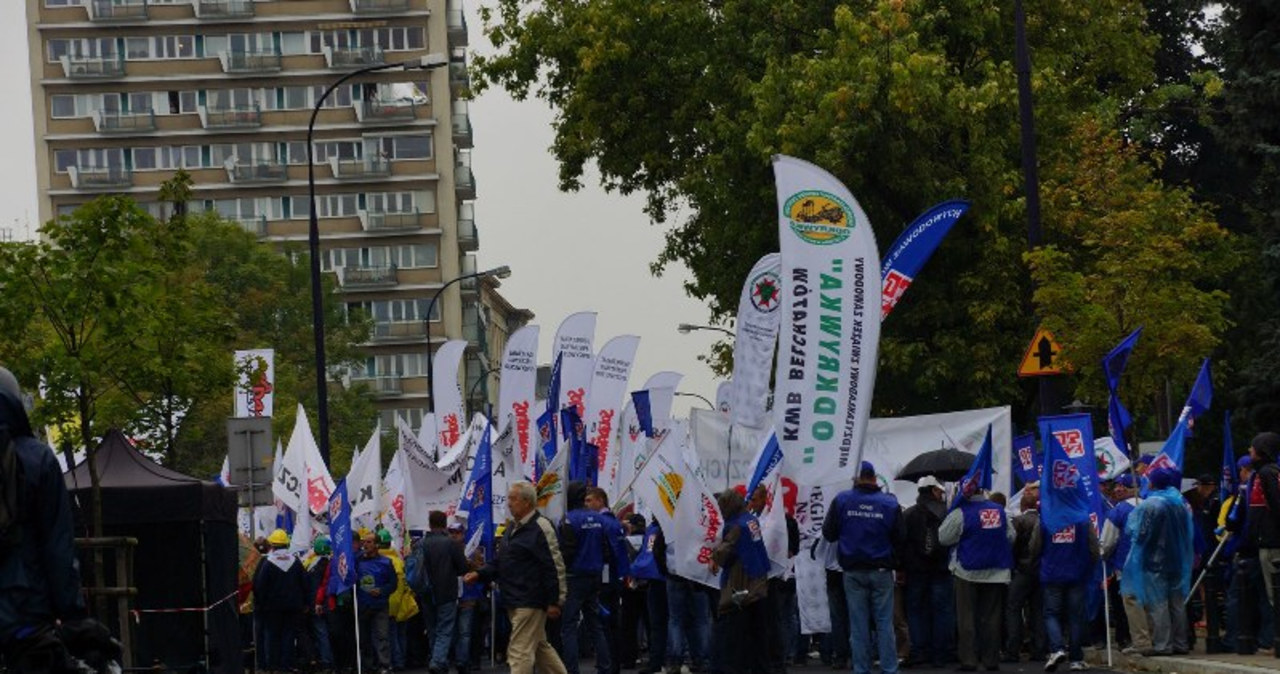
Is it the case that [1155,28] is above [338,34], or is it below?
below

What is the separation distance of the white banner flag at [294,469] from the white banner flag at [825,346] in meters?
10.5

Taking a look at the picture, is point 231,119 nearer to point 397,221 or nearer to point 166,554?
point 397,221

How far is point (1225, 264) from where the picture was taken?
39562mm

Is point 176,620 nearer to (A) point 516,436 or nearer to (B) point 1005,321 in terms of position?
(A) point 516,436

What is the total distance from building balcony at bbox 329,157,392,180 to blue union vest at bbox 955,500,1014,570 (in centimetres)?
9729

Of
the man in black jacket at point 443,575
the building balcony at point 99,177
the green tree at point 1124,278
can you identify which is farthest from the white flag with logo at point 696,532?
the building balcony at point 99,177

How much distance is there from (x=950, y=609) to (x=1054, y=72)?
17947mm

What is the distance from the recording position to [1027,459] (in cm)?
2903

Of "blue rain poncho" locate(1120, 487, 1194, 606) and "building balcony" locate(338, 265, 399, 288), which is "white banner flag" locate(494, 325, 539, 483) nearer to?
"blue rain poncho" locate(1120, 487, 1194, 606)

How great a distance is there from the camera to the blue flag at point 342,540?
83.9ft

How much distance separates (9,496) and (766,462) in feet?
39.8

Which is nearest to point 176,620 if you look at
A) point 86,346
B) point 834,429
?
point 86,346

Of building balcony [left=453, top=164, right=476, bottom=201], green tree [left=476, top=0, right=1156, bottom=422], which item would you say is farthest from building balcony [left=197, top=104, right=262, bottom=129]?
green tree [left=476, top=0, right=1156, bottom=422]

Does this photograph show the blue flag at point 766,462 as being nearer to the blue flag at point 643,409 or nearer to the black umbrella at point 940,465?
the black umbrella at point 940,465
